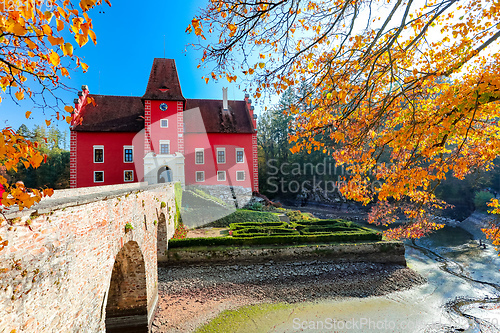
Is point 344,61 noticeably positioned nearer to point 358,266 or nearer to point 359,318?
point 359,318

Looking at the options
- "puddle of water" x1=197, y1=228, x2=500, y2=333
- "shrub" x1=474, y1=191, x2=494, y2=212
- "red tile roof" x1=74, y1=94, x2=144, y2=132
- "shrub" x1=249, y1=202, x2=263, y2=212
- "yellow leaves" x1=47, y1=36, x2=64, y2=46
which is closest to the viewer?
"yellow leaves" x1=47, y1=36, x2=64, y2=46

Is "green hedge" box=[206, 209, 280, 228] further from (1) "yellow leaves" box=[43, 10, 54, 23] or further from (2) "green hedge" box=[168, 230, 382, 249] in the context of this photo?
(1) "yellow leaves" box=[43, 10, 54, 23]

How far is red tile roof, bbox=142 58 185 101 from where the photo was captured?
75.7 ft

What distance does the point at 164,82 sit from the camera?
23781 millimetres

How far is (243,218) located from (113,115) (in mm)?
17616

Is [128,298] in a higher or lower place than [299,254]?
higher

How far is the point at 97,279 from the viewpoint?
4965 mm

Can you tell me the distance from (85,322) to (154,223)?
17.8 ft

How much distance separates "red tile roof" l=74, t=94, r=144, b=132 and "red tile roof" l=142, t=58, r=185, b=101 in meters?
3.86

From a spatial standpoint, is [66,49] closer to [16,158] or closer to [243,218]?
[16,158]

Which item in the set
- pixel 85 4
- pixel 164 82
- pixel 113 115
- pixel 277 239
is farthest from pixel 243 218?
pixel 85 4

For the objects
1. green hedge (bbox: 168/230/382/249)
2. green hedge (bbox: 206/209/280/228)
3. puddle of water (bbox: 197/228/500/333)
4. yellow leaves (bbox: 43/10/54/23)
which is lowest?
puddle of water (bbox: 197/228/500/333)

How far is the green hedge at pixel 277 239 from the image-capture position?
14.0m

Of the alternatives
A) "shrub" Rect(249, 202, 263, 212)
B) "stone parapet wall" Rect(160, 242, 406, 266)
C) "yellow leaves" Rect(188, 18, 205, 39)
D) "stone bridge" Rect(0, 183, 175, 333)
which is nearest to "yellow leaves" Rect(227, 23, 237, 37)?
"yellow leaves" Rect(188, 18, 205, 39)
